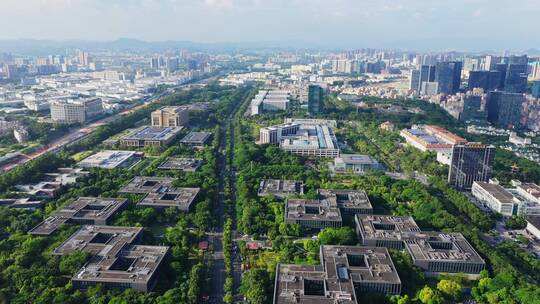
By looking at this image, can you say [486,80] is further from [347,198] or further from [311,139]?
[347,198]

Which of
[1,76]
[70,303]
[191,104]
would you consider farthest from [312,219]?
[1,76]

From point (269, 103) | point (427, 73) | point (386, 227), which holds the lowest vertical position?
point (386, 227)

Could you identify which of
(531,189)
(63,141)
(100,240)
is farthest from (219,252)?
(63,141)

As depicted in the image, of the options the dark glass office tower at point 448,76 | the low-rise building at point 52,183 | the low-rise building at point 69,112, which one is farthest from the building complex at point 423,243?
the dark glass office tower at point 448,76

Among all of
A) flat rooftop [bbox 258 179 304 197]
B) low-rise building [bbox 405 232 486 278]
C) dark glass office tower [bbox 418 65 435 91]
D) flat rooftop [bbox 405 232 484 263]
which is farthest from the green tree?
dark glass office tower [bbox 418 65 435 91]

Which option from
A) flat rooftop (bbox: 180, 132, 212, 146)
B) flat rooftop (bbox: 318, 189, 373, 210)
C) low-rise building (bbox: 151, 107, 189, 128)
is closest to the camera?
flat rooftop (bbox: 318, 189, 373, 210)

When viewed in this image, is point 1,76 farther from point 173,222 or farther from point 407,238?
point 407,238

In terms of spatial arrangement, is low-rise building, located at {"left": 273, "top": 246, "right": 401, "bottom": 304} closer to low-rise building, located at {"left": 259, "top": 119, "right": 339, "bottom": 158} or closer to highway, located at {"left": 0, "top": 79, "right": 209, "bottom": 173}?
low-rise building, located at {"left": 259, "top": 119, "right": 339, "bottom": 158}
